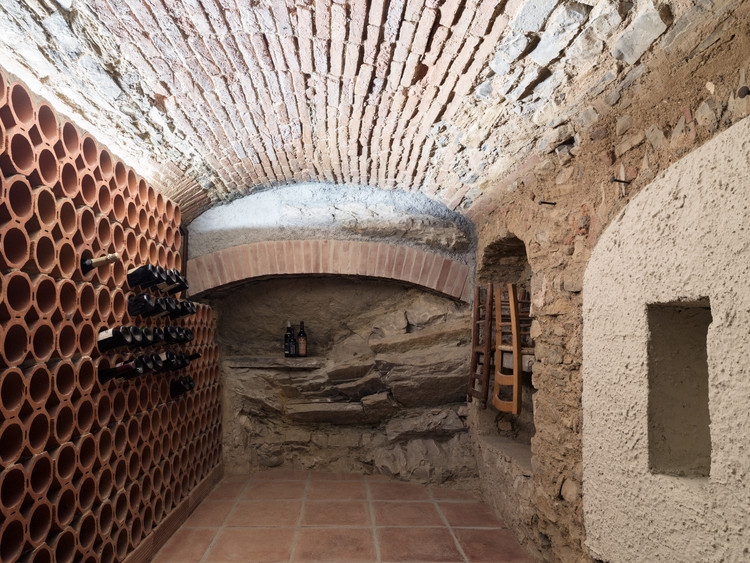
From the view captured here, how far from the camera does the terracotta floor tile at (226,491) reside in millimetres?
3816

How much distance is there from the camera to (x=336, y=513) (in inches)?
137

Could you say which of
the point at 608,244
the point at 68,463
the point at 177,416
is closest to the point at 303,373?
the point at 177,416

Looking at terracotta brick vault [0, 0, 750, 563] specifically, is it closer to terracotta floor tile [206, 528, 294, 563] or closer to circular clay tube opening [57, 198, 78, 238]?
circular clay tube opening [57, 198, 78, 238]

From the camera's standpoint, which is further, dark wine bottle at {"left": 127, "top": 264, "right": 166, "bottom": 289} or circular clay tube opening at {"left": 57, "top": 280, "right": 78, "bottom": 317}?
dark wine bottle at {"left": 127, "top": 264, "right": 166, "bottom": 289}

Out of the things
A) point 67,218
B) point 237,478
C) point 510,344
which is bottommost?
point 237,478

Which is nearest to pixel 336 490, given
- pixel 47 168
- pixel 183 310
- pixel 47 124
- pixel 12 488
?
pixel 183 310

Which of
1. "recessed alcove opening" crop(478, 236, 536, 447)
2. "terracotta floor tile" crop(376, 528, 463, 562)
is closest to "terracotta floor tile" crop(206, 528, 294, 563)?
"terracotta floor tile" crop(376, 528, 463, 562)

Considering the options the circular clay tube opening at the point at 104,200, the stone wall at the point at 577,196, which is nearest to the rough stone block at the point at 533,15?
the stone wall at the point at 577,196

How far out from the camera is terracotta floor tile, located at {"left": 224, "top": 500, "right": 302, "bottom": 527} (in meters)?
3.33

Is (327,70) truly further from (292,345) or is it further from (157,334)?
(292,345)

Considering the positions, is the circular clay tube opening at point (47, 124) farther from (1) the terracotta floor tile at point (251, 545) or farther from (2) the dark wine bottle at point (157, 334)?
(1) the terracotta floor tile at point (251, 545)

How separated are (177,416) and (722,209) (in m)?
3.15

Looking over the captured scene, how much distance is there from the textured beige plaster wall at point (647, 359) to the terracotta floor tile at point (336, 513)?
5.59 feet

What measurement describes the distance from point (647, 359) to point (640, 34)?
3.48 feet
